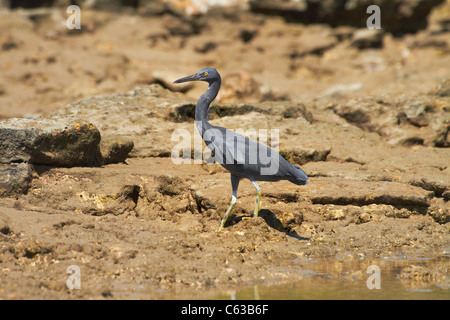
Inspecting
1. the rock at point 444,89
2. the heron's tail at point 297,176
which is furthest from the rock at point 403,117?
the heron's tail at point 297,176

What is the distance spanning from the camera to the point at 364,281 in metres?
4.74

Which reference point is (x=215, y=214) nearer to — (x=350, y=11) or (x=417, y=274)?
(x=417, y=274)

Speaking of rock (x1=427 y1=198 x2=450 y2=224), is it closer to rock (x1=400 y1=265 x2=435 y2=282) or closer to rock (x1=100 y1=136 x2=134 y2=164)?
rock (x1=400 y1=265 x2=435 y2=282)

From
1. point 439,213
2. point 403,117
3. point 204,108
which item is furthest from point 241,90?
point 439,213

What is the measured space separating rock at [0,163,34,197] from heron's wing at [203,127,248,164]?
6.60 ft

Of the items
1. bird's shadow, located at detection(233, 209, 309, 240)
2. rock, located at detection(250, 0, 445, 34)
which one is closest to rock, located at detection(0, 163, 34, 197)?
bird's shadow, located at detection(233, 209, 309, 240)

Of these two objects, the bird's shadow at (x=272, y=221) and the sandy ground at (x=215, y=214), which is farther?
the bird's shadow at (x=272, y=221)

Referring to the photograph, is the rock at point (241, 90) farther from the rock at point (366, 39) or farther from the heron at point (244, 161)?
the rock at point (366, 39)

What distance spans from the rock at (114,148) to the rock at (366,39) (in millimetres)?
12781

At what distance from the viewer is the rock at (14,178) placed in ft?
19.7

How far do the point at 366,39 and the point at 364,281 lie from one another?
14922 mm
